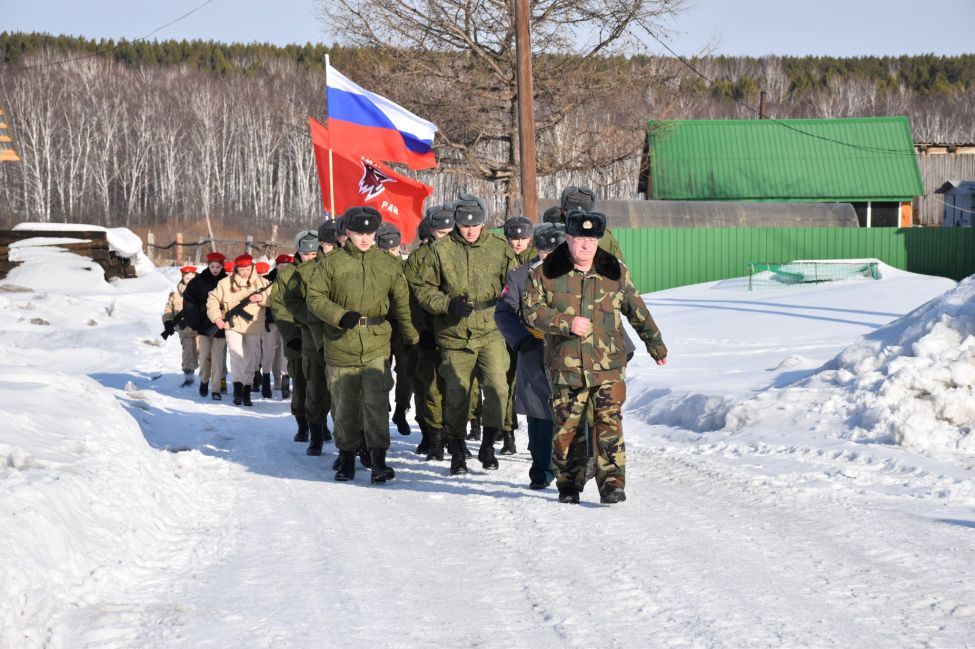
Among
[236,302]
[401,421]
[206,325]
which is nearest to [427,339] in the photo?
[401,421]

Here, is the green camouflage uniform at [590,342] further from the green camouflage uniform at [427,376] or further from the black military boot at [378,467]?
the green camouflage uniform at [427,376]

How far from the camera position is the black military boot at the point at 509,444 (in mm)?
9523

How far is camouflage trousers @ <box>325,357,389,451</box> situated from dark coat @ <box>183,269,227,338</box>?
22.9 feet

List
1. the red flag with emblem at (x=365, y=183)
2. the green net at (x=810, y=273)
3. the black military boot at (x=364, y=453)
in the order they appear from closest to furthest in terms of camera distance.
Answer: the black military boot at (x=364, y=453), the red flag with emblem at (x=365, y=183), the green net at (x=810, y=273)

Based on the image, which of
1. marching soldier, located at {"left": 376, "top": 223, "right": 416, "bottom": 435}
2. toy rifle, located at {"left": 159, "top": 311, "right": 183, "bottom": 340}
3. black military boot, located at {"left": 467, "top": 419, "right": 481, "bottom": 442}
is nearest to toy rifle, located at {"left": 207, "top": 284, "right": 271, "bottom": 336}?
toy rifle, located at {"left": 159, "top": 311, "right": 183, "bottom": 340}

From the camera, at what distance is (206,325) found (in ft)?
49.7

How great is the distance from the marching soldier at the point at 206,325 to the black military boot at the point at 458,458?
6.84 metres

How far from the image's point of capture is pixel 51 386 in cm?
1003

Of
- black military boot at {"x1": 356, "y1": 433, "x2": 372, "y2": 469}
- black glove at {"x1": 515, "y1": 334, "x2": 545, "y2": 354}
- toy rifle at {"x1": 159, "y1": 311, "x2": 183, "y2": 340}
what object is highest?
black glove at {"x1": 515, "y1": 334, "x2": 545, "y2": 354}

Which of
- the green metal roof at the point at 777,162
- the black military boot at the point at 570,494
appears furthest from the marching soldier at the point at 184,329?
the green metal roof at the point at 777,162

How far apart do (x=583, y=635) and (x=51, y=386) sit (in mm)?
6991

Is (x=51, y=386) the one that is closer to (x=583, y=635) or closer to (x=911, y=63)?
(x=583, y=635)

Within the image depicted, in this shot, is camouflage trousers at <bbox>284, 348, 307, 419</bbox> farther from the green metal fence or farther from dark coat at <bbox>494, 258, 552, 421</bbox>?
the green metal fence

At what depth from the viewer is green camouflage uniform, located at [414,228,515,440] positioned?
28.0 feet
